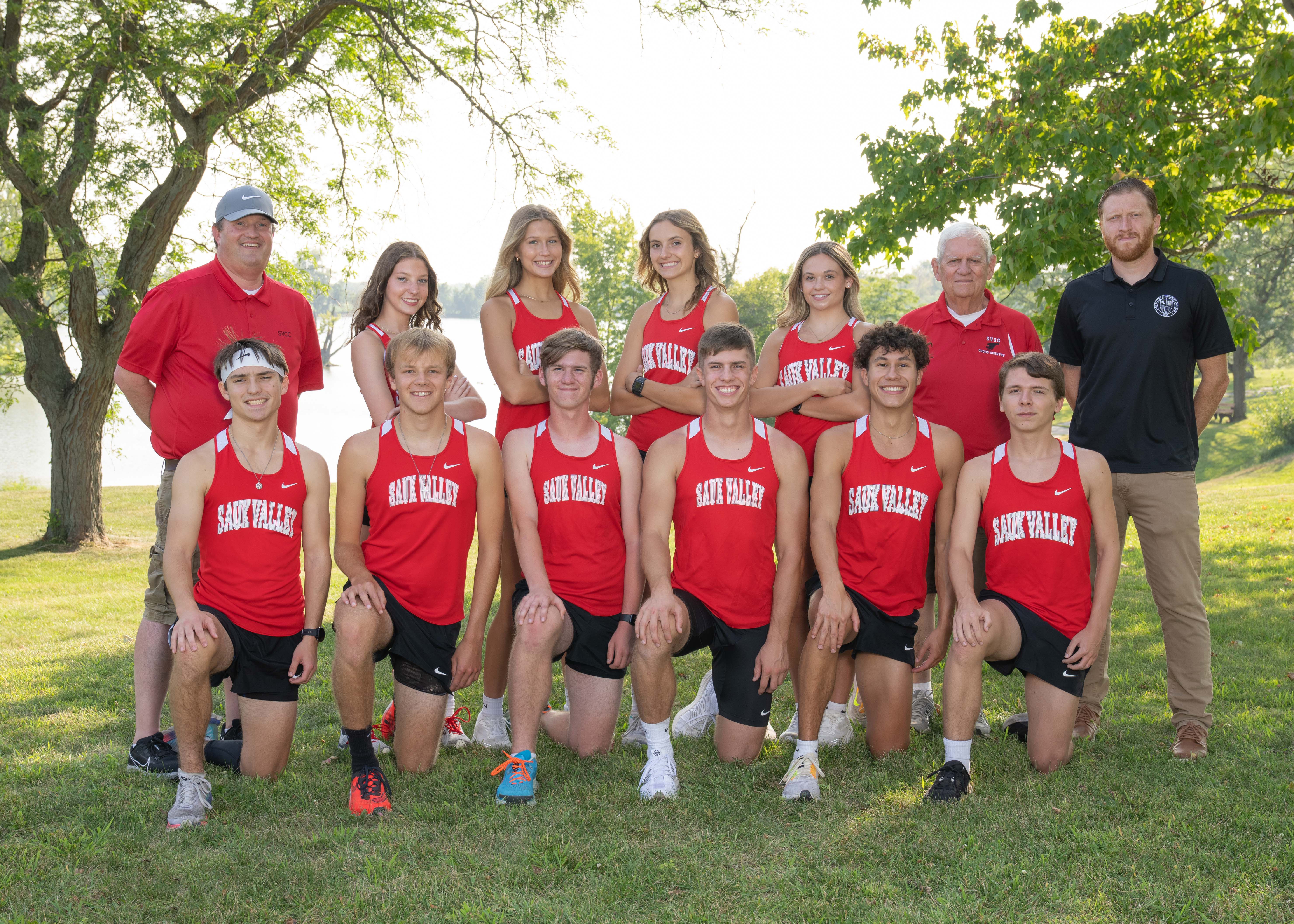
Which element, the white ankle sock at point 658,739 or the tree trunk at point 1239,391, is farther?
the tree trunk at point 1239,391

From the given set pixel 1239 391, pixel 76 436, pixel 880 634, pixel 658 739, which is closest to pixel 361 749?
pixel 658 739

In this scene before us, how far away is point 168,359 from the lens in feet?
15.2

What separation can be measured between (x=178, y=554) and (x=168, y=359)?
3.83ft

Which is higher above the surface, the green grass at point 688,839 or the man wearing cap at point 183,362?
the man wearing cap at point 183,362

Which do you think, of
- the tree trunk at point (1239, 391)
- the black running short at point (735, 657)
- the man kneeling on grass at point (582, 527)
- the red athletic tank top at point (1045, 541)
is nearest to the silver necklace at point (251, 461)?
the man kneeling on grass at point (582, 527)

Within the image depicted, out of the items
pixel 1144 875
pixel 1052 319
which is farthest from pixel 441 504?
pixel 1052 319

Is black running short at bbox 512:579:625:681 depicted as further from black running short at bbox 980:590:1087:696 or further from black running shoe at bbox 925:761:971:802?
black running short at bbox 980:590:1087:696

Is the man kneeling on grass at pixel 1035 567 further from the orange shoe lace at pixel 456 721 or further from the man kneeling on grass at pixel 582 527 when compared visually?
the orange shoe lace at pixel 456 721

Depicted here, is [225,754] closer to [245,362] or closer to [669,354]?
[245,362]

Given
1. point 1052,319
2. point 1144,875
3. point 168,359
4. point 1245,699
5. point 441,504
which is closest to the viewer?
point 1144,875

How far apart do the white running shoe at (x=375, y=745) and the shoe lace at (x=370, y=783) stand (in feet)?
1.58

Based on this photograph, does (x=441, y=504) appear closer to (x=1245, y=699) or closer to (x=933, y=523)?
(x=933, y=523)

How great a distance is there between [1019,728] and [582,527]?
8.22ft

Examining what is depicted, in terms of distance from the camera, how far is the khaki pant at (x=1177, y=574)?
4457mm
